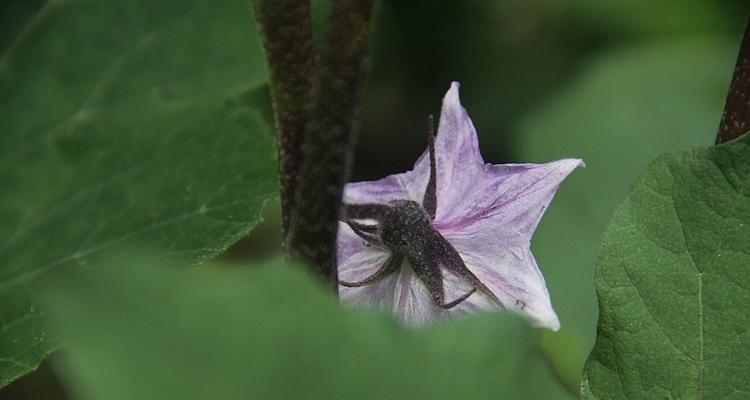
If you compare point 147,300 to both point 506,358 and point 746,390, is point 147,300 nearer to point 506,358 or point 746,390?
point 506,358

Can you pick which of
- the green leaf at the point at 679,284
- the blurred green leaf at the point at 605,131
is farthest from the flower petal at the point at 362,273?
the blurred green leaf at the point at 605,131

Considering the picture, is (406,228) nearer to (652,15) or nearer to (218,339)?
(218,339)

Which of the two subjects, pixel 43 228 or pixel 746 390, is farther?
pixel 43 228

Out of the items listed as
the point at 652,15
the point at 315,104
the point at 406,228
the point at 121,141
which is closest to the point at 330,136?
the point at 315,104

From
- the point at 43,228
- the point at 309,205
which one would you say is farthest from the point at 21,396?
the point at 309,205

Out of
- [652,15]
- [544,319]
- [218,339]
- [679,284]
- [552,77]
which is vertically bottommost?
[552,77]

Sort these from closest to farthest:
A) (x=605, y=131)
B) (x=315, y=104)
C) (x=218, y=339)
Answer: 1. (x=218, y=339)
2. (x=315, y=104)
3. (x=605, y=131)

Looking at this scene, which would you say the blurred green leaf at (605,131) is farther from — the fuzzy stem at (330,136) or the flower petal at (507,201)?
the fuzzy stem at (330,136)
